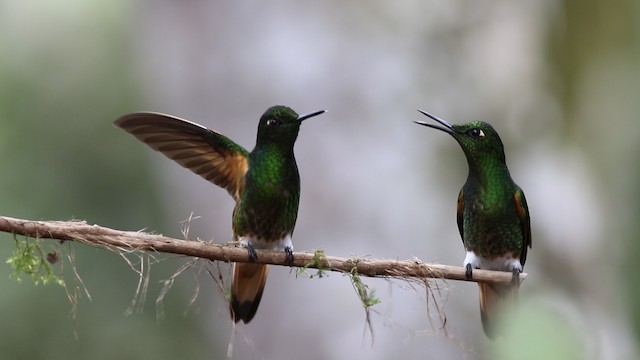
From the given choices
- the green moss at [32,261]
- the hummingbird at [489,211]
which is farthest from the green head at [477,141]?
the green moss at [32,261]

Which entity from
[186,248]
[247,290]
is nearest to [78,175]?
[247,290]

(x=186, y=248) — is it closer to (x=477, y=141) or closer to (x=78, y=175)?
(x=477, y=141)

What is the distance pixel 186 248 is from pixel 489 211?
0.86 m

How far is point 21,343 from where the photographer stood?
340 inches

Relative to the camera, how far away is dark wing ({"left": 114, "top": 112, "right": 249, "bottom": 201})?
249cm

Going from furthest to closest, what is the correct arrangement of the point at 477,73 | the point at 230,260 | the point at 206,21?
the point at 477,73
the point at 206,21
the point at 230,260

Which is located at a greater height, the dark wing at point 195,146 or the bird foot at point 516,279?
the dark wing at point 195,146

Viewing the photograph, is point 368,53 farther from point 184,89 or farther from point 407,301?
point 407,301

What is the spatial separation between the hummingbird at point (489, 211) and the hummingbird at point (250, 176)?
0.55 m

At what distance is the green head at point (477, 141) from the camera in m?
2.23

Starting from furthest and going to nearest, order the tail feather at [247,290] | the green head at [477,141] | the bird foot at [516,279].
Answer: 1. the tail feather at [247,290]
2. the green head at [477,141]
3. the bird foot at [516,279]

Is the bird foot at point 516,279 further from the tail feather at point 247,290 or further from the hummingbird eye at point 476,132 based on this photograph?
the tail feather at point 247,290

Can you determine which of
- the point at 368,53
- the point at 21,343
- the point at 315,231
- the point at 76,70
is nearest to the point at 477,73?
the point at 368,53

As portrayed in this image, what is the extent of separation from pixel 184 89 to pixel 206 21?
0.70 metres
